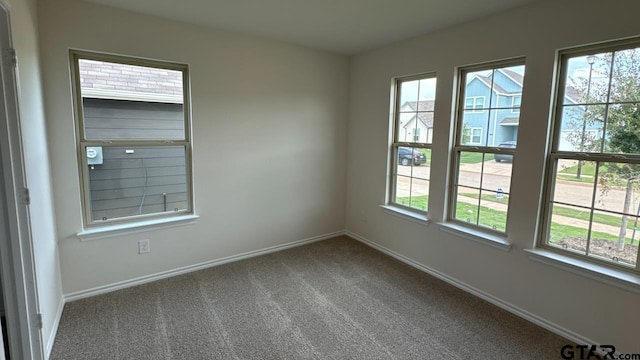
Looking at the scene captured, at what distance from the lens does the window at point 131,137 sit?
2.74 m

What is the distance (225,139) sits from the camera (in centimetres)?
338

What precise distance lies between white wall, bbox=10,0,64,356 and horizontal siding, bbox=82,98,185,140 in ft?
1.25

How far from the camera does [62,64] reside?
2.52m

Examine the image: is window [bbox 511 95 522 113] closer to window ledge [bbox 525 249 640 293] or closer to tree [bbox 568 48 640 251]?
tree [bbox 568 48 640 251]

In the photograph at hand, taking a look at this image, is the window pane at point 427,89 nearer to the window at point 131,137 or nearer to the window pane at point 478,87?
the window pane at point 478,87

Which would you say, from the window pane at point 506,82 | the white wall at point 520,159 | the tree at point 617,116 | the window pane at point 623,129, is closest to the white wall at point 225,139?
the white wall at point 520,159

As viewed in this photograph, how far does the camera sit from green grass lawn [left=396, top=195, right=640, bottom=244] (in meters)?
2.26

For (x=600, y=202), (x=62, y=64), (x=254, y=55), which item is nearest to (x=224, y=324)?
(x=62, y=64)

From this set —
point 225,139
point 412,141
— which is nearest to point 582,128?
point 412,141

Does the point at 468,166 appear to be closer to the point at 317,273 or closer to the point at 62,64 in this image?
the point at 317,273

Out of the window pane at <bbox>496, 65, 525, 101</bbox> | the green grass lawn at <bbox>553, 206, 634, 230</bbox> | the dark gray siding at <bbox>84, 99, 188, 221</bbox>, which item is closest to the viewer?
the green grass lawn at <bbox>553, 206, 634, 230</bbox>

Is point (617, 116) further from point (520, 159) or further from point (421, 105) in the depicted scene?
point (421, 105)

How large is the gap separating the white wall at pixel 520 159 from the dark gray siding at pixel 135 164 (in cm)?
228

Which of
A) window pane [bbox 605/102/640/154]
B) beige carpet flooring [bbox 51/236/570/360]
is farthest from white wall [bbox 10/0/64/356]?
window pane [bbox 605/102/640/154]
